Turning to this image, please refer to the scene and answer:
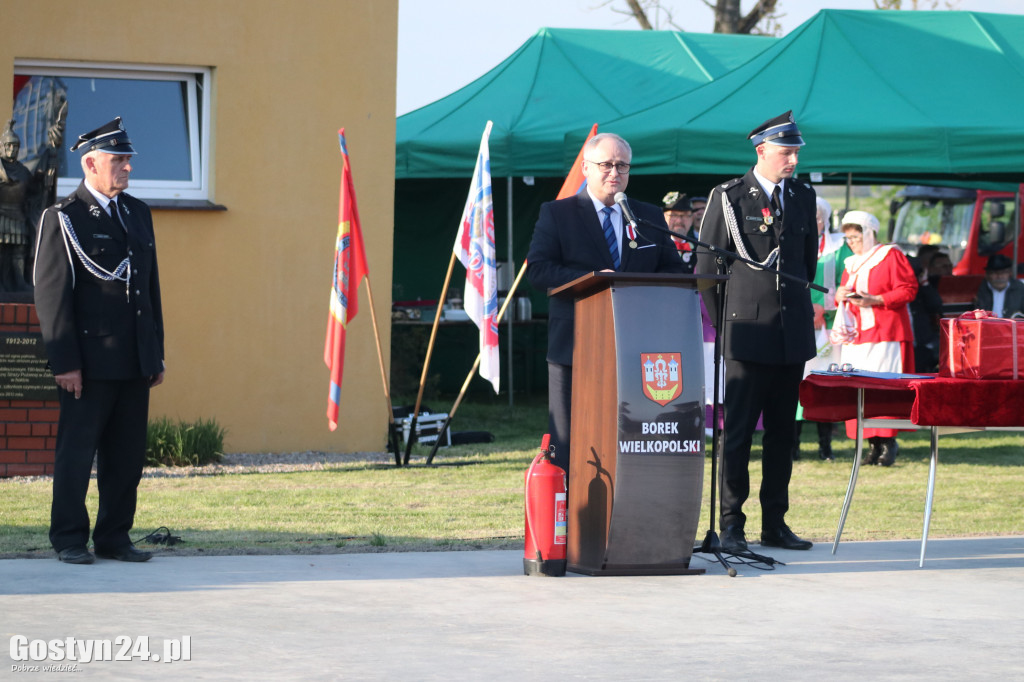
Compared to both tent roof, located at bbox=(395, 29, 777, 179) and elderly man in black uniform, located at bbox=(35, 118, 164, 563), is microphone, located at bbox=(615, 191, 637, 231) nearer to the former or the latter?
elderly man in black uniform, located at bbox=(35, 118, 164, 563)

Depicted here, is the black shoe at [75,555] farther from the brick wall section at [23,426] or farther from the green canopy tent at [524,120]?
the green canopy tent at [524,120]

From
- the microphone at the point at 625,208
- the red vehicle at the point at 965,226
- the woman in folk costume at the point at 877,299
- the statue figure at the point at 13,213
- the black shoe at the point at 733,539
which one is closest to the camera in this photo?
the microphone at the point at 625,208

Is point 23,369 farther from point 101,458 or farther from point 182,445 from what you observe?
point 101,458

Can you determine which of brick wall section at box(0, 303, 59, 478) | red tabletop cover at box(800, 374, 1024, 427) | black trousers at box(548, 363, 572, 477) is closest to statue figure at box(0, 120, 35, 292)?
brick wall section at box(0, 303, 59, 478)

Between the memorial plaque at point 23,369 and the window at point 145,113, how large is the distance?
1.70m

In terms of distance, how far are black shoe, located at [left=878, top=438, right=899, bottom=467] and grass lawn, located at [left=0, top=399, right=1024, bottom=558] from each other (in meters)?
0.13

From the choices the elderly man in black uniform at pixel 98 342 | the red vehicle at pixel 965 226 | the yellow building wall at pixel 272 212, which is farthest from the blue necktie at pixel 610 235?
the red vehicle at pixel 965 226

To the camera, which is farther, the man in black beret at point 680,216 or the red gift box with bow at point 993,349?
the man in black beret at point 680,216

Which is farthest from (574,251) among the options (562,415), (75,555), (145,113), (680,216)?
(145,113)

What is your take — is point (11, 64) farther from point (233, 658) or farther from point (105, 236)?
point (233, 658)

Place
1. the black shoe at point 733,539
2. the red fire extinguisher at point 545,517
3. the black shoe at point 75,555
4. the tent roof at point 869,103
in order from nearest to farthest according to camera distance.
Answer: the red fire extinguisher at point 545,517 → the black shoe at point 75,555 → the black shoe at point 733,539 → the tent roof at point 869,103

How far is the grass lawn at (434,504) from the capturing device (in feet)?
24.1

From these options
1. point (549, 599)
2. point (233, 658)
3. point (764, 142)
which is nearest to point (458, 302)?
point (764, 142)

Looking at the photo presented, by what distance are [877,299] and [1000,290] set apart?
3747mm
